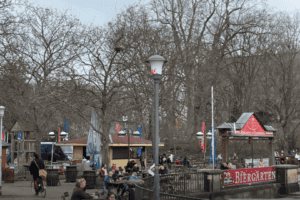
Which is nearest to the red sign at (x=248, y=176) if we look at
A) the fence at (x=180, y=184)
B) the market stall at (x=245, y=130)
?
the fence at (x=180, y=184)

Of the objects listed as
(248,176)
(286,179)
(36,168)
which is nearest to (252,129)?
(286,179)

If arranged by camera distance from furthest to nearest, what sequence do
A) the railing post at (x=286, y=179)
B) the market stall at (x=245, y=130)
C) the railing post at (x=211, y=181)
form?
the market stall at (x=245, y=130)
the railing post at (x=286, y=179)
the railing post at (x=211, y=181)

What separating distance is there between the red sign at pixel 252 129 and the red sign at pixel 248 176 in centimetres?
269

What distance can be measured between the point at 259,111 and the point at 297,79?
6017 mm

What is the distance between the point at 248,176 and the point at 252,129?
15.5 ft

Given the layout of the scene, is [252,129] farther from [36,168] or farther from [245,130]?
[36,168]

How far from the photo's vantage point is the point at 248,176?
19.7m

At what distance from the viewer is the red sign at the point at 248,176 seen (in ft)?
60.3

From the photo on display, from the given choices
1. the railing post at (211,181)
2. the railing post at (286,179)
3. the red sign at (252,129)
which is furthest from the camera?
the red sign at (252,129)

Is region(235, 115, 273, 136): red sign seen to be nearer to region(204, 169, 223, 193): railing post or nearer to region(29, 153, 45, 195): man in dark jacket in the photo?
region(204, 169, 223, 193): railing post

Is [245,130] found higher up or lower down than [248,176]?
higher up

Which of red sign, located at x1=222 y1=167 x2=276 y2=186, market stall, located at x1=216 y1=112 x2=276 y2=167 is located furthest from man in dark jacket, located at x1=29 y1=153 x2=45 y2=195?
market stall, located at x1=216 y1=112 x2=276 y2=167

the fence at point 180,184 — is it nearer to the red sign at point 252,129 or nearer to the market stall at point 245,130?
the market stall at point 245,130

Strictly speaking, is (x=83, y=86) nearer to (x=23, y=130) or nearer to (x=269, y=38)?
(x=23, y=130)
